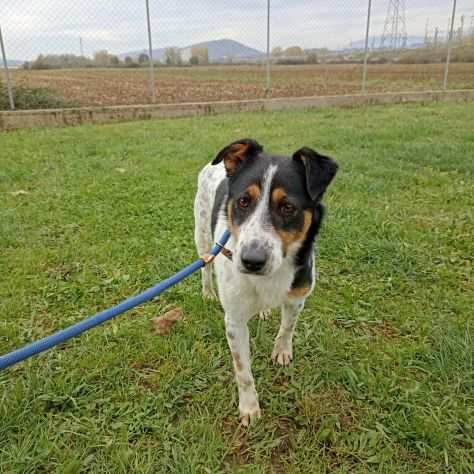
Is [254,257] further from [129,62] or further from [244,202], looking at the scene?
[129,62]

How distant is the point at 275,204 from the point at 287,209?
0.26ft

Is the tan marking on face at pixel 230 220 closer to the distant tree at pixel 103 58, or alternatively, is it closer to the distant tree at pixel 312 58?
the distant tree at pixel 103 58

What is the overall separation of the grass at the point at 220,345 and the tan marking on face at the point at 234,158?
52.8 inches

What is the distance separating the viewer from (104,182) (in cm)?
624

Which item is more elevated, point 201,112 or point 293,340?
point 201,112

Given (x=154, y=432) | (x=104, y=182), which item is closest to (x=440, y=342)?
(x=154, y=432)

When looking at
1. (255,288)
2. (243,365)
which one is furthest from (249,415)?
(255,288)

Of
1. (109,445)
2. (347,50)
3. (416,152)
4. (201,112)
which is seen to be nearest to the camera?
(109,445)

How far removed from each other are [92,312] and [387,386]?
7.85ft

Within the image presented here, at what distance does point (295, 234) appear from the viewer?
7.43 ft

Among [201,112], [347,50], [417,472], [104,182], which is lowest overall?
[417,472]

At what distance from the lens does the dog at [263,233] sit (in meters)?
2.12

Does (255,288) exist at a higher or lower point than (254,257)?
lower

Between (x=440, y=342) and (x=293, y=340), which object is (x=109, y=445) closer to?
(x=293, y=340)
